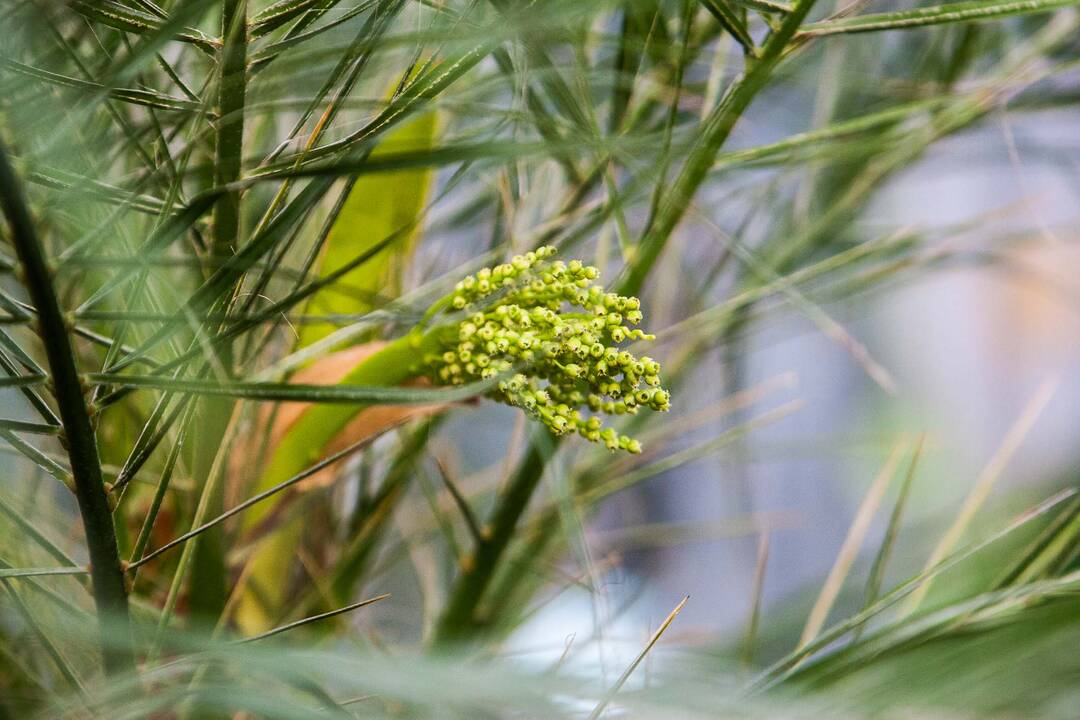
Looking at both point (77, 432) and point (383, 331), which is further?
point (383, 331)

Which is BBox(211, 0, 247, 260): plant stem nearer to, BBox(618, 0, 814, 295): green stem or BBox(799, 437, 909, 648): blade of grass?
BBox(618, 0, 814, 295): green stem

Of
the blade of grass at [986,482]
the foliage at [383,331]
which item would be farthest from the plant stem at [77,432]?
the blade of grass at [986,482]

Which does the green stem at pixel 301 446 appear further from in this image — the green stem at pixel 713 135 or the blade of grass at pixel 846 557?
the blade of grass at pixel 846 557

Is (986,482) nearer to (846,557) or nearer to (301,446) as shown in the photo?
(846,557)

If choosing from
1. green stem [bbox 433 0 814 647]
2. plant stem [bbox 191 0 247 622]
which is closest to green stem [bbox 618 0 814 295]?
green stem [bbox 433 0 814 647]

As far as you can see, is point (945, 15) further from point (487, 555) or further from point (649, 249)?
point (487, 555)

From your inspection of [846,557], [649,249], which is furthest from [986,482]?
[649,249]

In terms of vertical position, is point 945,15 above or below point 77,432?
above
